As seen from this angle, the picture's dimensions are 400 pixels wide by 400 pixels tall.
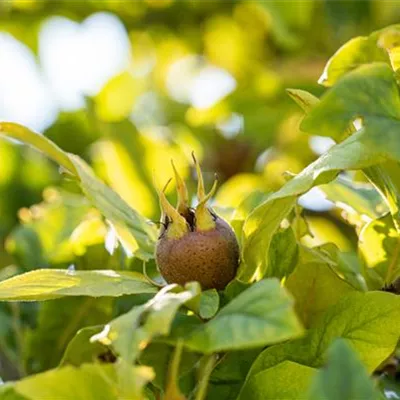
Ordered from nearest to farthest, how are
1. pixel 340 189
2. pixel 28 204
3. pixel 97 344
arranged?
1. pixel 97 344
2. pixel 340 189
3. pixel 28 204

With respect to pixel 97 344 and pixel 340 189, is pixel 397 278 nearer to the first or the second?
pixel 340 189

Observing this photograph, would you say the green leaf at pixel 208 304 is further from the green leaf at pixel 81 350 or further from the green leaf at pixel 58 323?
the green leaf at pixel 58 323

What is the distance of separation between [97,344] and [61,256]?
0.32 m

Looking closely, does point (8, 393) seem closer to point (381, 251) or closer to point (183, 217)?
point (183, 217)

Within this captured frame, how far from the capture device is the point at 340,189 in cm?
111

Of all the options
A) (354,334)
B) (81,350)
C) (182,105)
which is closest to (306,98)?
(354,334)

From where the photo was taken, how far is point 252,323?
71 centimetres

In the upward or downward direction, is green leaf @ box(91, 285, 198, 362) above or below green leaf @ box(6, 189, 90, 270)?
above

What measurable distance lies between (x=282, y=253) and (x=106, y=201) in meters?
0.19

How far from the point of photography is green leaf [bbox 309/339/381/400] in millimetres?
616

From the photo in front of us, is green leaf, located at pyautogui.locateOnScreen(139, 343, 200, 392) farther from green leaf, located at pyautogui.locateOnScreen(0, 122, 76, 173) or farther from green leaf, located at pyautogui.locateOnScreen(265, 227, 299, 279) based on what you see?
green leaf, located at pyautogui.locateOnScreen(0, 122, 76, 173)

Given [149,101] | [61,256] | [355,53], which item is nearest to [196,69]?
[149,101]

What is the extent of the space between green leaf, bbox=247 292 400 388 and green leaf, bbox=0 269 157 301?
13 centimetres

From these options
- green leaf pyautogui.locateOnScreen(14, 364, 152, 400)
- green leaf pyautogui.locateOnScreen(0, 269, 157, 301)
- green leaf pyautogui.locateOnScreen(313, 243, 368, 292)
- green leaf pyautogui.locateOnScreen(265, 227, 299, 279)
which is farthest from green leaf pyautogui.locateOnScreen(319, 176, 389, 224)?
green leaf pyautogui.locateOnScreen(14, 364, 152, 400)
